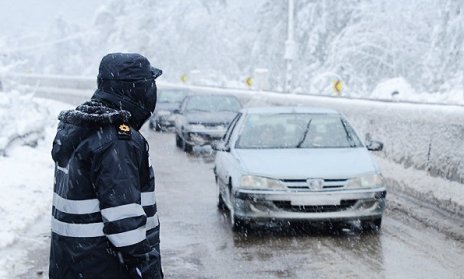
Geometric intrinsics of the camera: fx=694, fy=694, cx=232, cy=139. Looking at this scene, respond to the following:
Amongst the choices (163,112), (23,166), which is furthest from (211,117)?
(163,112)

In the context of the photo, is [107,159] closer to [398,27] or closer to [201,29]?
[398,27]

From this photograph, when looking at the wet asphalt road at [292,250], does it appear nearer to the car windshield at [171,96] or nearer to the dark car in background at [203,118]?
the dark car in background at [203,118]

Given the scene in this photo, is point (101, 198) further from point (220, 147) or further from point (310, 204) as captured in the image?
point (220, 147)

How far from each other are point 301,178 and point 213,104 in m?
11.5

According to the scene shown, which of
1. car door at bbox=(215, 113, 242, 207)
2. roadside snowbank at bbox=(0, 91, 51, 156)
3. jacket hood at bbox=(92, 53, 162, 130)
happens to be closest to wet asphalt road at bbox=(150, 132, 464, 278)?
car door at bbox=(215, 113, 242, 207)

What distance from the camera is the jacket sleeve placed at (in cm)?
269

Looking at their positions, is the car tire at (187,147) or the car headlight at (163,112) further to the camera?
the car headlight at (163,112)

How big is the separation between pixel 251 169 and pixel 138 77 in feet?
16.4

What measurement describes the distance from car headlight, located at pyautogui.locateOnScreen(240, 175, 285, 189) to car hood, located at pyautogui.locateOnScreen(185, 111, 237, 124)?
9828mm

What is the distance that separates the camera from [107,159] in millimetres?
2691

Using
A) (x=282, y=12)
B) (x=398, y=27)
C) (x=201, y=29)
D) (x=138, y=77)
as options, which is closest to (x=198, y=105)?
(x=138, y=77)

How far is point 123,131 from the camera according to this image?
2754 mm

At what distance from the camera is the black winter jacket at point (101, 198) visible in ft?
8.86

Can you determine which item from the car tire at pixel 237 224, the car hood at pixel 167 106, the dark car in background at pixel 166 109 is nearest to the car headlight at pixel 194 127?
the dark car in background at pixel 166 109
